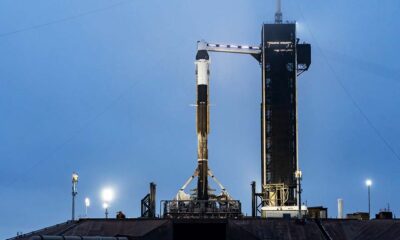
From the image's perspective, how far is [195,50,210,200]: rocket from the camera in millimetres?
75375

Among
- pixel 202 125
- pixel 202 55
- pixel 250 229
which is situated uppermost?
pixel 202 55

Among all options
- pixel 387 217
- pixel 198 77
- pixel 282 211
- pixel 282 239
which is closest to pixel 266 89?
pixel 198 77

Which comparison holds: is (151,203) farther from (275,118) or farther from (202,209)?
(275,118)

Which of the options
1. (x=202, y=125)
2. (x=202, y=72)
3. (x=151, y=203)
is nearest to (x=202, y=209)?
(x=151, y=203)

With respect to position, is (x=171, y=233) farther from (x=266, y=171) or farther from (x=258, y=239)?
(x=266, y=171)

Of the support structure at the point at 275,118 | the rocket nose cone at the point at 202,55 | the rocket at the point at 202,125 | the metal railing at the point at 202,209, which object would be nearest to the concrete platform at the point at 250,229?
the metal railing at the point at 202,209

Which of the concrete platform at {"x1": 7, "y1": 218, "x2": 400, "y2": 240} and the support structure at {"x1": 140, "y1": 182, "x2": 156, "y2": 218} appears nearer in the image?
the concrete platform at {"x1": 7, "y1": 218, "x2": 400, "y2": 240}

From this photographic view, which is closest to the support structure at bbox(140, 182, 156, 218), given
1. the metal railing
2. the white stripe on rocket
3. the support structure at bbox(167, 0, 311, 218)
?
the metal railing

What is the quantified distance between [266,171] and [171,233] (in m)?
27.1

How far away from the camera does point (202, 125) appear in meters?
76.6

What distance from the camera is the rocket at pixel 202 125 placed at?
7538 centimetres

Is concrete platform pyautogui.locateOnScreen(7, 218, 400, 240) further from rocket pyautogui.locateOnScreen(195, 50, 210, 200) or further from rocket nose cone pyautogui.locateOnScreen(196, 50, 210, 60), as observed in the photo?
rocket nose cone pyautogui.locateOnScreen(196, 50, 210, 60)

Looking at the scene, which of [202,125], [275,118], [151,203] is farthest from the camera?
[275,118]

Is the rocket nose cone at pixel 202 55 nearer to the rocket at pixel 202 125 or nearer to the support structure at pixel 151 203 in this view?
→ the rocket at pixel 202 125
